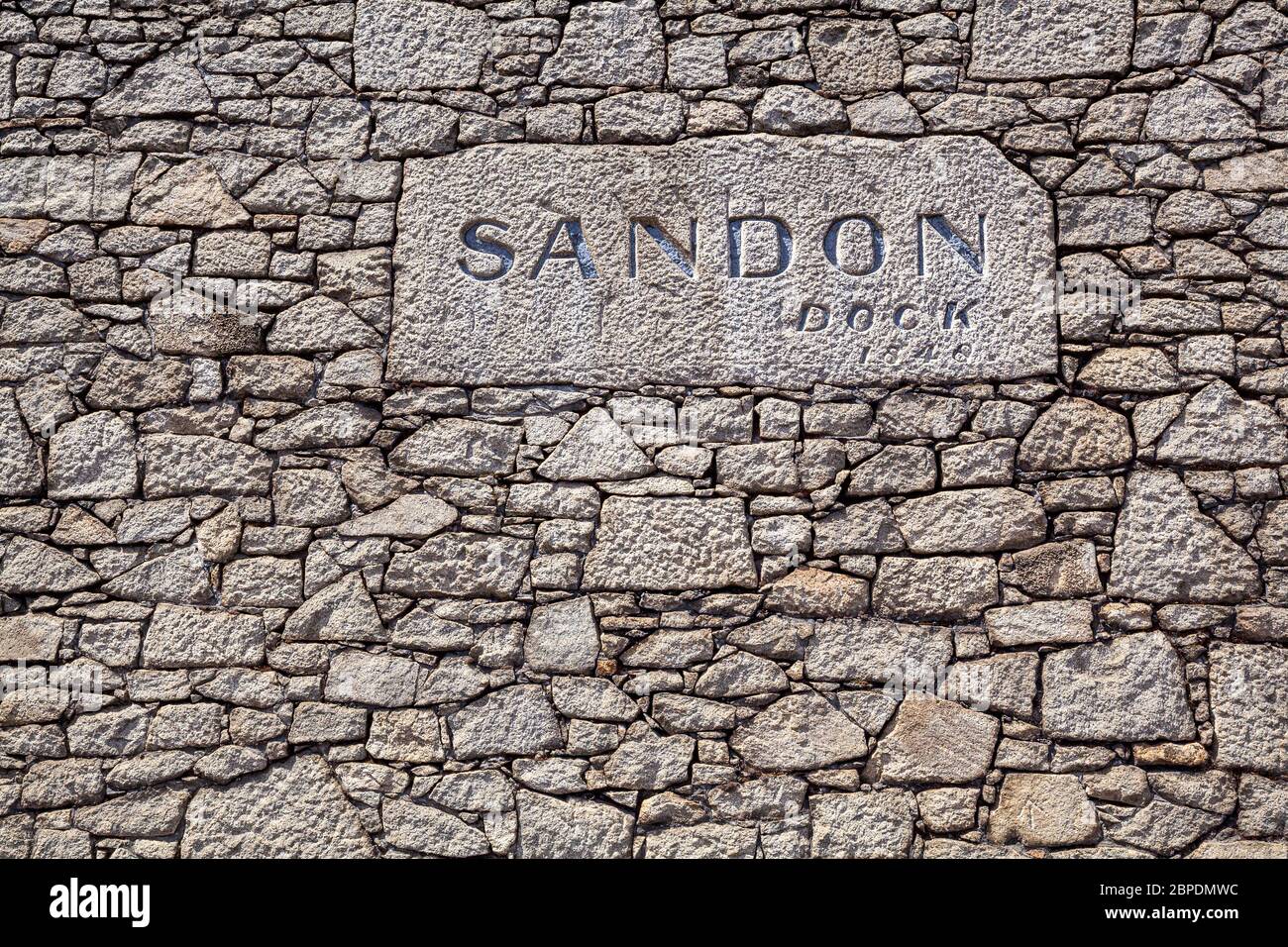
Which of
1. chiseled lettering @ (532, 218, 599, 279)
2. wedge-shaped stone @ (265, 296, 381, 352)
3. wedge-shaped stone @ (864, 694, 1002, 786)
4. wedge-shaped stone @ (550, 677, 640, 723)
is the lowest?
wedge-shaped stone @ (864, 694, 1002, 786)

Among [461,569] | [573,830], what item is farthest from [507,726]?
[461,569]

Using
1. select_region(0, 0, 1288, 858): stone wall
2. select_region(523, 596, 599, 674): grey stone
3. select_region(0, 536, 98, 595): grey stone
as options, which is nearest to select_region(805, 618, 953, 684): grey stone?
select_region(0, 0, 1288, 858): stone wall

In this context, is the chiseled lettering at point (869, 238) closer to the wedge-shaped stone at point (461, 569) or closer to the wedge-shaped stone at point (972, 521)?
the wedge-shaped stone at point (972, 521)

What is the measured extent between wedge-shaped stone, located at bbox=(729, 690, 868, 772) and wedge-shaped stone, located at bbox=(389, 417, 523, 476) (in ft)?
3.83

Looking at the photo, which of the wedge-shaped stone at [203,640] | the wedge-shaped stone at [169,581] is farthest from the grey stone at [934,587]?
the wedge-shaped stone at [169,581]

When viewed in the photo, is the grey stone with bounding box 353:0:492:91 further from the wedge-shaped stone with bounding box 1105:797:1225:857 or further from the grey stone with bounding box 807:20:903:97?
the wedge-shaped stone with bounding box 1105:797:1225:857

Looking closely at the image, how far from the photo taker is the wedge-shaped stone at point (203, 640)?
3266mm

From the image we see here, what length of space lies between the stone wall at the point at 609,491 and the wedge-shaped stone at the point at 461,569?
0.5 inches

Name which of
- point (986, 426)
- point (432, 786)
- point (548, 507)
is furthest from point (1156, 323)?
point (432, 786)

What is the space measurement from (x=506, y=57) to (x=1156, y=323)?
7.89ft

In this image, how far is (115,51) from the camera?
11.7ft

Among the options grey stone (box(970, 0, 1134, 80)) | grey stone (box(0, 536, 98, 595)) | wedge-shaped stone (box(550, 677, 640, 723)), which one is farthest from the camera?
grey stone (box(970, 0, 1134, 80))

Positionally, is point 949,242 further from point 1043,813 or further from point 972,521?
point 1043,813

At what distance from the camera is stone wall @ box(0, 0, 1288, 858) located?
3.19 metres
